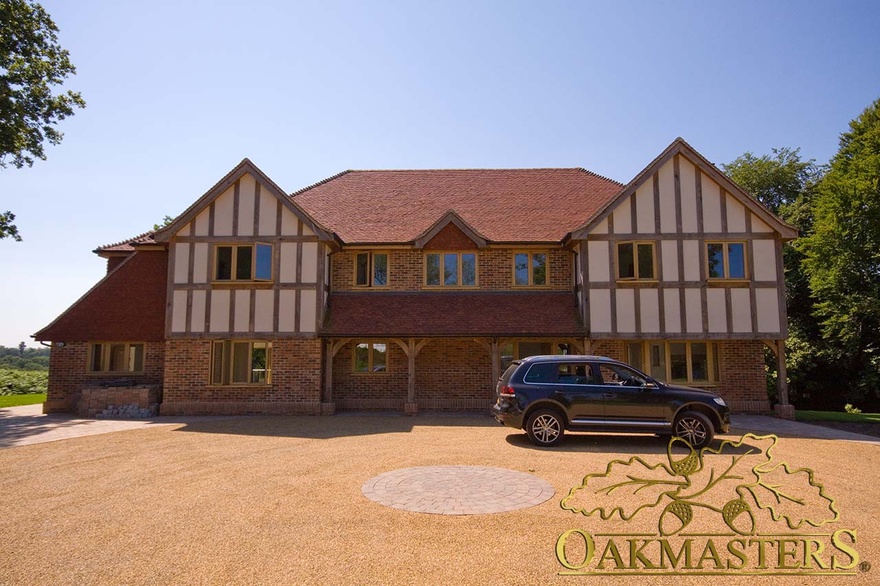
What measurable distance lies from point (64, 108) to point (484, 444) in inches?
877

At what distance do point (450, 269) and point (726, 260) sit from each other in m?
8.60

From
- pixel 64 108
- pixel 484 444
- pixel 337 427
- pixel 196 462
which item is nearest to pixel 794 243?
pixel 484 444

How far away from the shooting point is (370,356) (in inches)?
632

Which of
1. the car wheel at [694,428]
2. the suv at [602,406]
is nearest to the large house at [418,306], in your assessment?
the suv at [602,406]

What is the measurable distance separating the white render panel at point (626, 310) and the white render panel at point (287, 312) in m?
10.0

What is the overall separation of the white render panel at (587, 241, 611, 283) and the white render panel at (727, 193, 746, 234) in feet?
12.4

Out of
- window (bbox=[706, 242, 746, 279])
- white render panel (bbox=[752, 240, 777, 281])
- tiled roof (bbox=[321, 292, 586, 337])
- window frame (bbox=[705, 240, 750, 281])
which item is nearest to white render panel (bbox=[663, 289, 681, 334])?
window frame (bbox=[705, 240, 750, 281])

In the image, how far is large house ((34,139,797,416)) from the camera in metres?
14.7

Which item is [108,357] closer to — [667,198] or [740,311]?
[667,198]

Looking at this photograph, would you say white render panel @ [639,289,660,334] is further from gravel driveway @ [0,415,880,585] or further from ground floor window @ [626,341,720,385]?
gravel driveway @ [0,415,880,585]

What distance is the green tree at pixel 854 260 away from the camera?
20969 mm

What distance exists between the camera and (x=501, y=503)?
239 inches

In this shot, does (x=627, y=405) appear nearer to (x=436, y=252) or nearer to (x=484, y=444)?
(x=484, y=444)

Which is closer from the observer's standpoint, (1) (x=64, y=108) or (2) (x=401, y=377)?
(2) (x=401, y=377)
